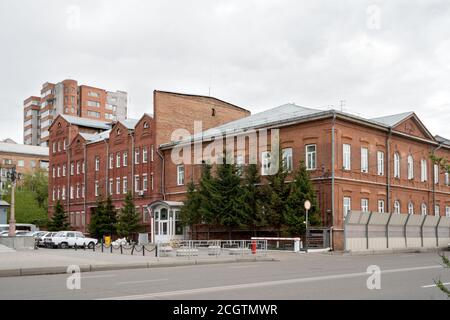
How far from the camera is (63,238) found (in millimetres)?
43781

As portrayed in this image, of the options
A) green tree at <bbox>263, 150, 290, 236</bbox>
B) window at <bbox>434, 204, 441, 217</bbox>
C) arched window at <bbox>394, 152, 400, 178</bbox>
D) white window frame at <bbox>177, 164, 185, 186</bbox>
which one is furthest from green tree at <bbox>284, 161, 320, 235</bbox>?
window at <bbox>434, 204, 441, 217</bbox>

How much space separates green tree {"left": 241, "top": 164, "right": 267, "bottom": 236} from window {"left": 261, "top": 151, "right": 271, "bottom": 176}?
88 centimetres

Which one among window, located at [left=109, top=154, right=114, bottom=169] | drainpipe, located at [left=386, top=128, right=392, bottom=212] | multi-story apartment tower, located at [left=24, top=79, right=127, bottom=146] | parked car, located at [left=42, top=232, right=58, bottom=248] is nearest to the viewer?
parked car, located at [left=42, top=232, right=58, bottom=248]

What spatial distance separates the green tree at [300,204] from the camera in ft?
120

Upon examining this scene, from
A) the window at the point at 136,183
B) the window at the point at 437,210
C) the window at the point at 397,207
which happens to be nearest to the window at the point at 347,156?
the window at the point at 397,207

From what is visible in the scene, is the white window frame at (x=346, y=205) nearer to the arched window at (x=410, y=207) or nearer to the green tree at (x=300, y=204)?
the green tree at (x=300, y=204)

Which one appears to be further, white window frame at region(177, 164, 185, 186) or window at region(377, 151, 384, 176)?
white window frame at region(177, 164, 185, 186)

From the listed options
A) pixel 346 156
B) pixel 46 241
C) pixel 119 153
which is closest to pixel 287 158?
pixel 346 156

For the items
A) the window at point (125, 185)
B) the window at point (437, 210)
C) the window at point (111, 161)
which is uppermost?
the window at point (111, 161)

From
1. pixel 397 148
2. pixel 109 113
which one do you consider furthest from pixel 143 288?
pixel 109 113

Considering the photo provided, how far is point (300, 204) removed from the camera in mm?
36719

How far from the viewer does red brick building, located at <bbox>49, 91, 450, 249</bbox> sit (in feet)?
128

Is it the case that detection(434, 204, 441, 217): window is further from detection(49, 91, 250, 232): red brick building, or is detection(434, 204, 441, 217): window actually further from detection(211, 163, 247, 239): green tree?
detection(49, 91, 250, 232): red brick building

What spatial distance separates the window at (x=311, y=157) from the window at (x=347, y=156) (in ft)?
7.05
